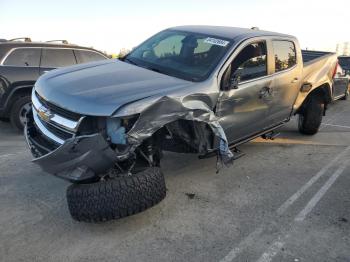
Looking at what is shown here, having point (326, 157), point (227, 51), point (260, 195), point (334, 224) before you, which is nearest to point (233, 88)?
point (227, 51)

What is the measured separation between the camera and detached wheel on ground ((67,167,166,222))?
3.57m

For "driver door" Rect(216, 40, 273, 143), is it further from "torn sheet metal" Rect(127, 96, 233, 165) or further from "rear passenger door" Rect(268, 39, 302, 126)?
"torn sheet metal" Rect(127, 96, 233, 165)

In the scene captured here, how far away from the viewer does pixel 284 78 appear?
5.77 m

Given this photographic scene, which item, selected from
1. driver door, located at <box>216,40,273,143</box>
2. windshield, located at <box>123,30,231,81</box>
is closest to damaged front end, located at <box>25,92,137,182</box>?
windshield, located at <box>123,30,231,81</box>

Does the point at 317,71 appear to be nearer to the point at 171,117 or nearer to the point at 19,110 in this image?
the point at 171,117

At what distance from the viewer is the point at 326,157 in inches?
246

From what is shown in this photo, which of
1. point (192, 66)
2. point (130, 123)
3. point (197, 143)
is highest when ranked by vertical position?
point (192, 66)

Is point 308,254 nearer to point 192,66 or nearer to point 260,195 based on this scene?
point 260,195

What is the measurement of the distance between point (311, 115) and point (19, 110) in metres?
5.23

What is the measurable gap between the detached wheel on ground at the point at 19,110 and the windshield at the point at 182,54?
2738 mm

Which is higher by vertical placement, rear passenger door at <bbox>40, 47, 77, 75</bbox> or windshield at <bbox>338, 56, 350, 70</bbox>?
rear passenger door at <bbox>40, 47, 77, 75</bbox>

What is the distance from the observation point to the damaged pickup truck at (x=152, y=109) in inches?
141

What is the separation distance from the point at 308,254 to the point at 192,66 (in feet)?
7.89

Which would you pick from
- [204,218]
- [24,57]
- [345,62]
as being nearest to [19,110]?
[24,57]
